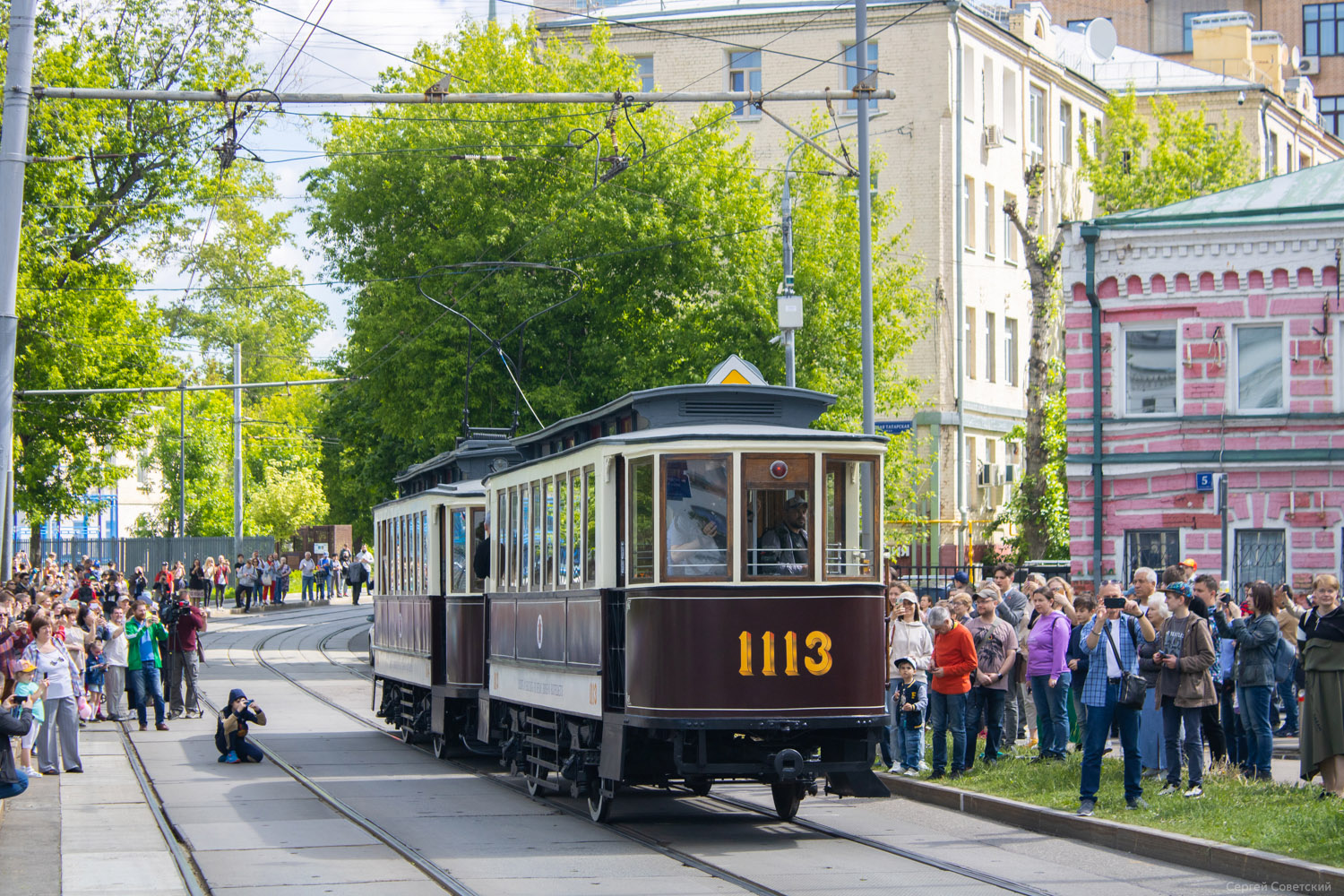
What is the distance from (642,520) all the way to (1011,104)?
39.5 meters

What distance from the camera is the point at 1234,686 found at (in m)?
14.8

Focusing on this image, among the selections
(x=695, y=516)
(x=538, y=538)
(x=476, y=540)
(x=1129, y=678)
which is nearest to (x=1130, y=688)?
(x=1129, y=678)

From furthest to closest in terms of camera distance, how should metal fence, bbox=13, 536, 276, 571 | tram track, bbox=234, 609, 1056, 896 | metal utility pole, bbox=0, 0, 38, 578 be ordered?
metal fence, bbox=13, 536, 276, 571 → metal utility pole, bbox=0, 0, 38, 578 → tram track, bbox=234, 609, 1056, 896

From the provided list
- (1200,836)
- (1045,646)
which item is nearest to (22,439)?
(1045,646)

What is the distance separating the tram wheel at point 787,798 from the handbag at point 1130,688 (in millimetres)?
2494

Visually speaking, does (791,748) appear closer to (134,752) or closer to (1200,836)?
(1200,836)

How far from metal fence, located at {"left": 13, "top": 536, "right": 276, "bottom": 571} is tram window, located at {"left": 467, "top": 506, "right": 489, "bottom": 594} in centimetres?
3998

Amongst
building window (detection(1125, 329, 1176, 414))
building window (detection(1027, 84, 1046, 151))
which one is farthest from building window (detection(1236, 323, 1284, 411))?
building window (detection(1027, 84, 1046, 151))

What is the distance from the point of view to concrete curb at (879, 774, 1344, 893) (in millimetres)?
10211

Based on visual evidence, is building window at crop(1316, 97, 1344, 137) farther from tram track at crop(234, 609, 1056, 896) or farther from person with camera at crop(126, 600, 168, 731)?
tram track at crop(234, 609, 1056, 896)

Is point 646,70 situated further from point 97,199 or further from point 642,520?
point 642,520

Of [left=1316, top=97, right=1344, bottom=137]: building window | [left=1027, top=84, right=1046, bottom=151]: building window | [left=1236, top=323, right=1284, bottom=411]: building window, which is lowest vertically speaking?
[left=1236, top=323, right=1284, bottom=411]: building window

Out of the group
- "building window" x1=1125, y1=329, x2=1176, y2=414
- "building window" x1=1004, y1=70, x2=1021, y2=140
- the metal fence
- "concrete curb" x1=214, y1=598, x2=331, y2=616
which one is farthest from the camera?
the metal fence

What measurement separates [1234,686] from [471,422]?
22465 mm
